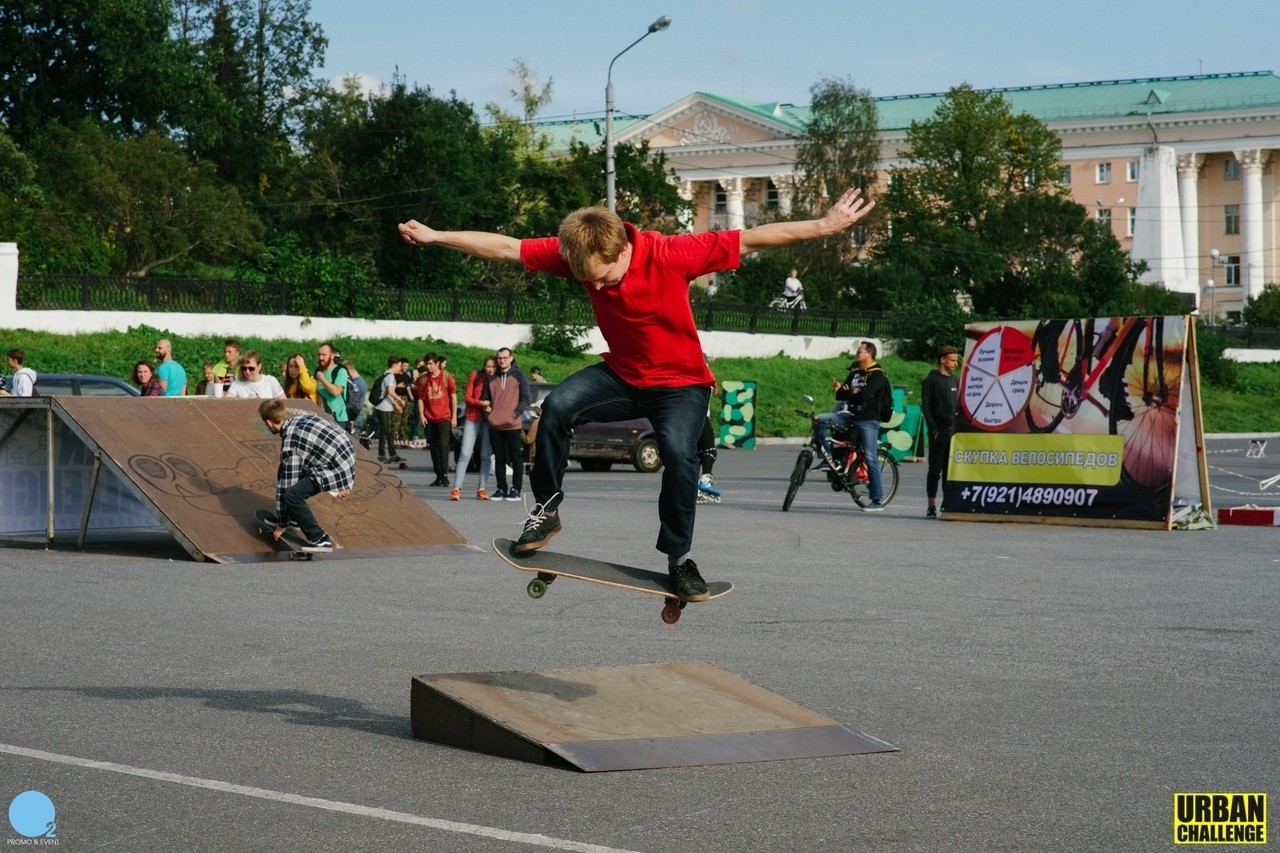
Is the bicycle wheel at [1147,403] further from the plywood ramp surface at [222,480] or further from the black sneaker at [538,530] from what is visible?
the black sneaker at [538,530]

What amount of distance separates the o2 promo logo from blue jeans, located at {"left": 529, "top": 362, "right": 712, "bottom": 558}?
274 centimetres

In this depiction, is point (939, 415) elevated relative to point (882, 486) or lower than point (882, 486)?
elevated

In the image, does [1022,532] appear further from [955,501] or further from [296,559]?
[296,559]

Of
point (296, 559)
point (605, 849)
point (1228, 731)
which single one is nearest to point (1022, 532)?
point (296, 559)

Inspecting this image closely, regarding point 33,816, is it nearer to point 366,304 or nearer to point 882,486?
point 882,486

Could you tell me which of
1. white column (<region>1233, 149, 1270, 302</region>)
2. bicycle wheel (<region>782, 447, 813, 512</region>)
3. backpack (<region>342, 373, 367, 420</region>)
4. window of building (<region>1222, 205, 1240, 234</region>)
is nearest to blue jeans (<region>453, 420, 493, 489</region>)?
backpack (<region>342, 373, 367, 420</region>)

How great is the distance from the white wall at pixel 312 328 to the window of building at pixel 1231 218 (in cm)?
5246

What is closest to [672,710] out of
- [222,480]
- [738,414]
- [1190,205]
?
[222,480]

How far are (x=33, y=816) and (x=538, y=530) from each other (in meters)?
2.73

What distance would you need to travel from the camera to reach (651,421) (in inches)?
283

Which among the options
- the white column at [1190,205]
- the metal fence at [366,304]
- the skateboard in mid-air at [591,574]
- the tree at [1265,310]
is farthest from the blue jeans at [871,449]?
the white column at [1190,205]

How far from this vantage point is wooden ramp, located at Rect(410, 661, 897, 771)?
20.3 ft

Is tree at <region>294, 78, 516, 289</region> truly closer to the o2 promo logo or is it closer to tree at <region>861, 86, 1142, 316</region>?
tree at <region>861, 86, 1142, 316</region>

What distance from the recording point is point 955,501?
19.2 meters
